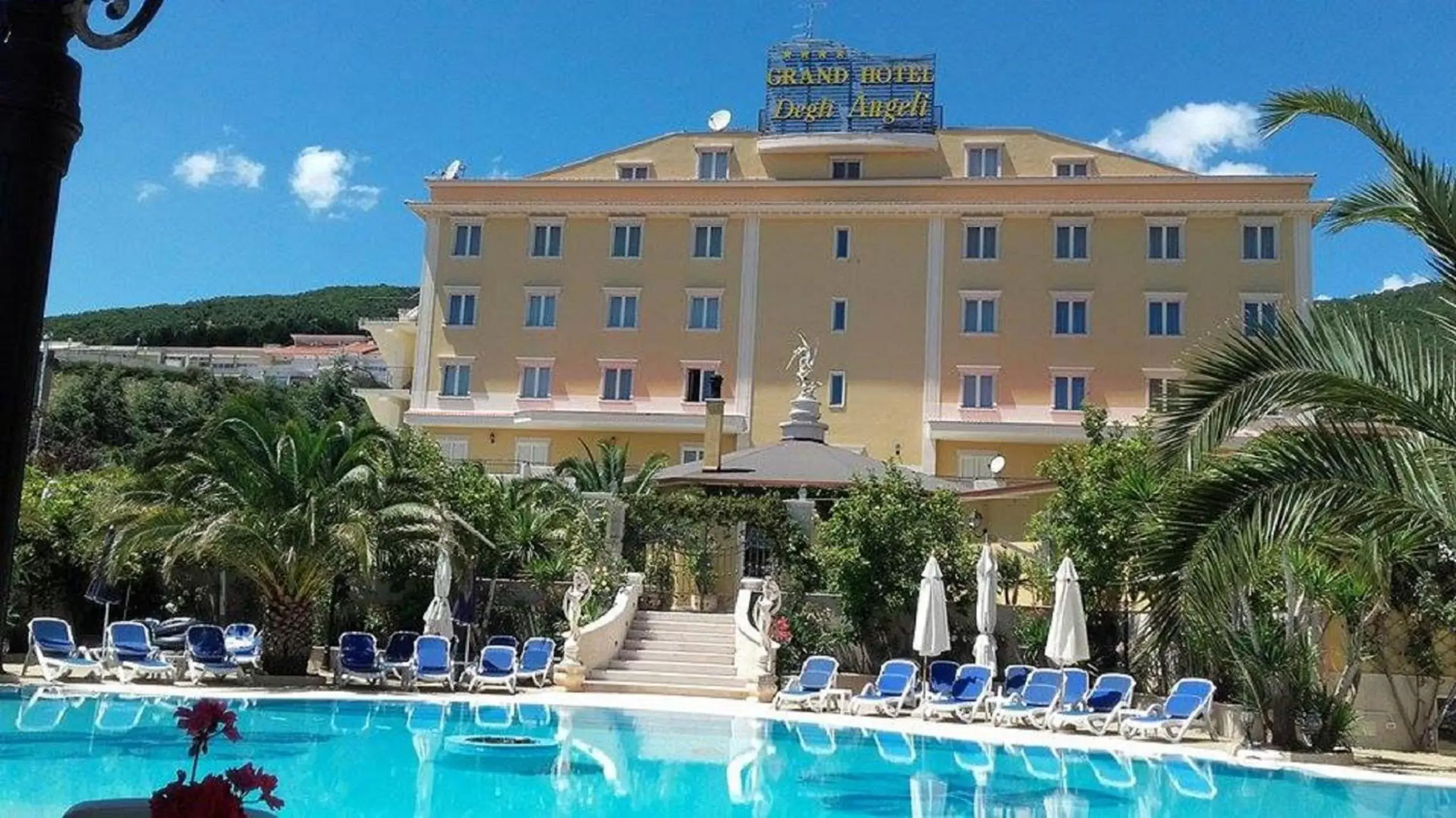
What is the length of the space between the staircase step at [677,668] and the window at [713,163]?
84.8 feet

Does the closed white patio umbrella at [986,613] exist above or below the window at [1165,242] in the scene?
below

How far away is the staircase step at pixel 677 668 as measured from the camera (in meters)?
22.4

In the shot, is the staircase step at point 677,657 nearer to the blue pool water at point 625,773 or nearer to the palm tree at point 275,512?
the blue pool water at point 625,773

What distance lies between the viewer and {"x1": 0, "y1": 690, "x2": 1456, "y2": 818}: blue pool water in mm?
11812

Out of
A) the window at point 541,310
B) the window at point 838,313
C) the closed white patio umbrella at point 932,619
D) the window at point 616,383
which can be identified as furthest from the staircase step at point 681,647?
the window at point 541,310

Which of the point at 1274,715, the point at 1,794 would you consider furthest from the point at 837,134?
the point at 1,794

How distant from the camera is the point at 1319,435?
294 inches

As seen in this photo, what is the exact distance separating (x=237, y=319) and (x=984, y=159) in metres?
99.7

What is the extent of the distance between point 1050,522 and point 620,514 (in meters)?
8.67

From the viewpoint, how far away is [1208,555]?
7.11 m

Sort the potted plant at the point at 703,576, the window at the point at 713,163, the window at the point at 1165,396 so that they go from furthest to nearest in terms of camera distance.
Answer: the window at the point at 713,163, the potted plant at the point at 703,576, the window at the point at 1165,396

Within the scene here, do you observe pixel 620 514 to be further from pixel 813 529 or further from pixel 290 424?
pixel 290 424

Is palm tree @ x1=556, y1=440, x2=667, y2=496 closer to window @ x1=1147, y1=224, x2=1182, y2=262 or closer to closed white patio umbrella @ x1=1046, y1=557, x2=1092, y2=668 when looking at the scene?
closed white patio umbrella @ x1=1046, y1=557, x2=1092, y2=668

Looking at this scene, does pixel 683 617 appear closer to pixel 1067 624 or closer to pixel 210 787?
pixel 1067 624
